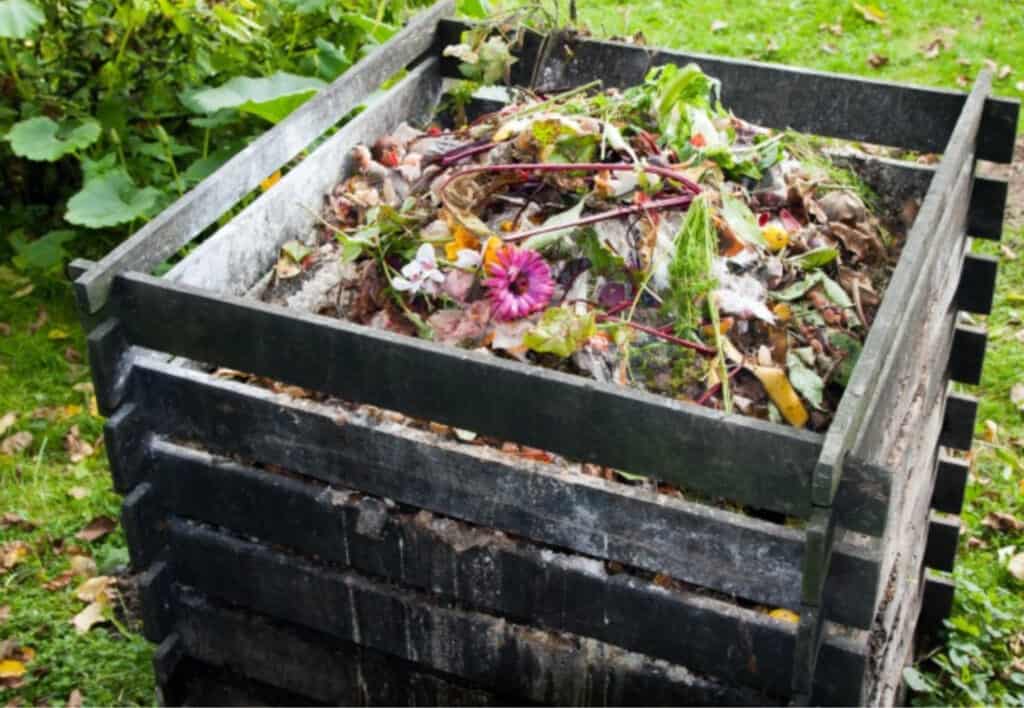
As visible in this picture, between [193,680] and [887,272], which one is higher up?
[887,272]

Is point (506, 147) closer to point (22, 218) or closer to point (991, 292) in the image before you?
point (991, 292)

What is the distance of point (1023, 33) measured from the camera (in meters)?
6.85

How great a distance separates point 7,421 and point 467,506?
8.49 ft

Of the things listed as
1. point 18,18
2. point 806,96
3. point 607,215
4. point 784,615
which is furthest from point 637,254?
point 18,18

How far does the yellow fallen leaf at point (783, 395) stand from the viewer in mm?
2518

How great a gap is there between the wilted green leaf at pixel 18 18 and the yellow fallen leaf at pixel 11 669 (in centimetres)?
202

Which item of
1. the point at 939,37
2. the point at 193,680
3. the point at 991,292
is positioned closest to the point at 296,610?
the point at 193,680

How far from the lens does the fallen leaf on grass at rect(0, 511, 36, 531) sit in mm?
4035

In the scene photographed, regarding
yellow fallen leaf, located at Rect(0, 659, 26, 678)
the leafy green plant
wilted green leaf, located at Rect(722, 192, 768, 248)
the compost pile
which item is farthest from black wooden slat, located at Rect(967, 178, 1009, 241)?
yellow fallen leaf, located at Rect(0, 659, 26, 678)

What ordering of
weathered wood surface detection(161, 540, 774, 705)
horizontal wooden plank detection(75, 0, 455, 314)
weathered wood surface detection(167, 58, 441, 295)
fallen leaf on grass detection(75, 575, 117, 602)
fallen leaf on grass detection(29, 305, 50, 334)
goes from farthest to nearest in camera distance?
fallen leaf on grass detection(29, 305, 50, 334)
fallen leaf on grass detection(75, 575, 117, 602)
weathered wood surface detection(167, 58, 441, 295)
horizontal wooden plank detection(75, 0, 455, 314)
weathered wood surface detection(161, 540, 774, 705)

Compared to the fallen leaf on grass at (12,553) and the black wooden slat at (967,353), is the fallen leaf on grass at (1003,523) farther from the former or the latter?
the fallen leaf on grass at (12,553)

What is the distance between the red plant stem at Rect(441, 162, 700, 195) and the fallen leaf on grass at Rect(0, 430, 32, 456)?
6.94 feet

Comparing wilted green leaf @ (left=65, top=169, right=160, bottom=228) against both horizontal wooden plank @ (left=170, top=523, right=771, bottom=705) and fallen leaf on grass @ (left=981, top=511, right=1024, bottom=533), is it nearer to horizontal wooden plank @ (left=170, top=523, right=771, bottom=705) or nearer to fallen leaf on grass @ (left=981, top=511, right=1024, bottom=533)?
horizontal wooden plank @ (left=170, top=523, right=771, bottom=705)

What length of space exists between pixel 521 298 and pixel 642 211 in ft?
1.04
